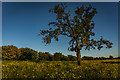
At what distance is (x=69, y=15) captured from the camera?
65.9ft

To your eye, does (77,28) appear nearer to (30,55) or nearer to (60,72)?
(60,72)

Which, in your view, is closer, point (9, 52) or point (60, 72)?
point (60, 72)

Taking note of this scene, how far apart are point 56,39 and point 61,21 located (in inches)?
144

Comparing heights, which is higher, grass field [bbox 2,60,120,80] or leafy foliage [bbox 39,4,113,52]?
leafy foliage [bbox 39,4,113,52]

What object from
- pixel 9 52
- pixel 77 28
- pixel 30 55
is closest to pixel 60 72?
pixel 77 28

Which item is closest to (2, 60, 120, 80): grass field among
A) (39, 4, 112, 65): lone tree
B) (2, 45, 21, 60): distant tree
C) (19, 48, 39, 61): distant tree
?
(39, 4, 112, 65): lone tree

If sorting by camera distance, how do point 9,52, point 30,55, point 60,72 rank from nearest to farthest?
point 60,72, point 9,52, point 30,55

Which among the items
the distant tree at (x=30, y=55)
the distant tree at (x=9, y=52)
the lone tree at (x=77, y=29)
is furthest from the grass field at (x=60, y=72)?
the distant tree at (x=9, y=52)

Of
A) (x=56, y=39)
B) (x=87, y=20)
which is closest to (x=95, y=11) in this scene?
(x=87, y=20)

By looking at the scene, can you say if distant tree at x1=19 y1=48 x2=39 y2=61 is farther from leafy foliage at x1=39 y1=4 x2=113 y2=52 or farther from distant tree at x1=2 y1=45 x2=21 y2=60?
leafy foliage at x1=39 y1=4 x2=113 y2=52

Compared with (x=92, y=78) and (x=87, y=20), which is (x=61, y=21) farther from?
(x=92, y=78)

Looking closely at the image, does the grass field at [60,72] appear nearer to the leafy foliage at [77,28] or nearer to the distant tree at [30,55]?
the leafy foliage at [77,28]

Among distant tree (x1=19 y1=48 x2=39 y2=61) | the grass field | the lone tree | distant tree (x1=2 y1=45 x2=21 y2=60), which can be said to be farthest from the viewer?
distant tree (x1=19 y1=48 x2=39 y2=61)

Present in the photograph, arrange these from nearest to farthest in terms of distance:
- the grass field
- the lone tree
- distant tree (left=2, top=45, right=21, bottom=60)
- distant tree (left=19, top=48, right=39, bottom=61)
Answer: the grass field, the lone tree, distant tree (left=2, top=45, right=21, bottom=60), distant tree (left=19, top=48, right=39, bottom=61)
